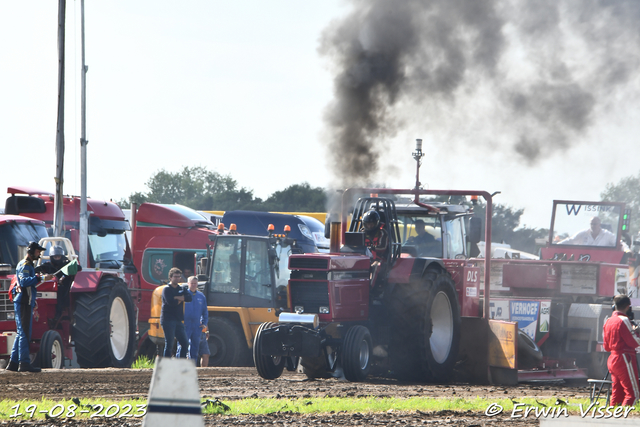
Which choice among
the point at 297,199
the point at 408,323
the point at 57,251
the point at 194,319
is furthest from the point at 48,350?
the point at 297,199

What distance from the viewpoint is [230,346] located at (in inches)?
586

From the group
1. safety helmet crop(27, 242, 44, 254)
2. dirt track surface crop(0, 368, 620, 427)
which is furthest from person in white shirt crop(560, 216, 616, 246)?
safety helmet crop(27, 242, 44, 254)

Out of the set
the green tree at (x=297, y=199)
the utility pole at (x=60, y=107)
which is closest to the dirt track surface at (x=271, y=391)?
the utility pole at (x=60, y=107)

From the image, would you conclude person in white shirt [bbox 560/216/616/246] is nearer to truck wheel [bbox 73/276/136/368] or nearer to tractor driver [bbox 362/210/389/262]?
tractor driver [bbox 362/210/389/262]

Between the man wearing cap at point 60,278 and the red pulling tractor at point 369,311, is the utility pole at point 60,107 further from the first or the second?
the red pulling tractor at point 369,311

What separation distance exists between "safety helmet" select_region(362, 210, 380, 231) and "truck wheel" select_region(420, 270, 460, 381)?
102 centimetres

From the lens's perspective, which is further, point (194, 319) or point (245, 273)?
point (245, 273)

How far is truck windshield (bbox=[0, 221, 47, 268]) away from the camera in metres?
11.9

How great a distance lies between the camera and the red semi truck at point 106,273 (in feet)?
40.3

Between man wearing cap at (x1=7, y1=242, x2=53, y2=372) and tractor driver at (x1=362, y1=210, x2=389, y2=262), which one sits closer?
man wearing cap at (x1=7, y1=242, x2=53, y2=372)

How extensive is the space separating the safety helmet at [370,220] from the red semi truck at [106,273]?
4.05 m

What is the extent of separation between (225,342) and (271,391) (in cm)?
537

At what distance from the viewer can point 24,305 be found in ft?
35.7

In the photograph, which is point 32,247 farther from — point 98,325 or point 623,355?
point 623,355
